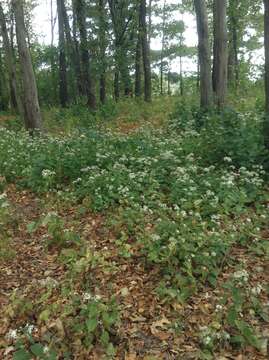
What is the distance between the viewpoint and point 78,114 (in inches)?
609

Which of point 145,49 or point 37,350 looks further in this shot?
point 145,49

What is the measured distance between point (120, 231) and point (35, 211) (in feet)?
5.90

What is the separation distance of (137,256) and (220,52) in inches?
349

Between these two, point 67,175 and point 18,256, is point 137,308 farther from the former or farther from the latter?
point 67,175

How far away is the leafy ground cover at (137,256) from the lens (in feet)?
11.1

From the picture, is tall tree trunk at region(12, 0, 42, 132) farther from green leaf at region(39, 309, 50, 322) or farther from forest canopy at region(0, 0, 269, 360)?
green leaf at region(39, 309, 50, 322)

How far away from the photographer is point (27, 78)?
1107 cm

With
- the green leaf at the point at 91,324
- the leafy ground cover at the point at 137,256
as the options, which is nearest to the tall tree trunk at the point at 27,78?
the leafy ground cover at the point at 137,256

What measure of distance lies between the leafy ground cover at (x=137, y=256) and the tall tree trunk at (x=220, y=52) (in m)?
4.78

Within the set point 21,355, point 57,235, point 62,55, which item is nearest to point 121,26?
point 62,55

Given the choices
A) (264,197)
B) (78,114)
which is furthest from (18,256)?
(78,114)

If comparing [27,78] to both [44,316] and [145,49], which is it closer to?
[44,316]

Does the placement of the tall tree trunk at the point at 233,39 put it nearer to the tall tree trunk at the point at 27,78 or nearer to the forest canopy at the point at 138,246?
the forest canopy at the point at 138,246

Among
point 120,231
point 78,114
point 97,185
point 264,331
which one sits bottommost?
point 264,331
